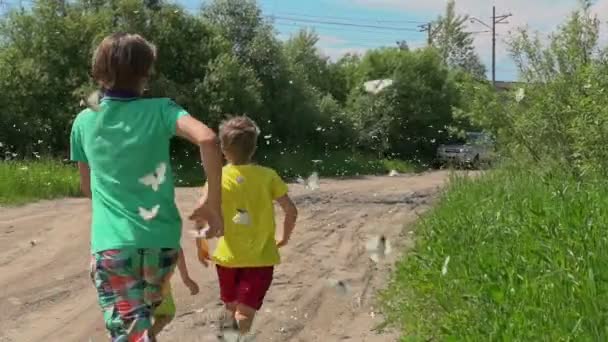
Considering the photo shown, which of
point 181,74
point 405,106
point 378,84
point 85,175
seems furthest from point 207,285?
point 405,106

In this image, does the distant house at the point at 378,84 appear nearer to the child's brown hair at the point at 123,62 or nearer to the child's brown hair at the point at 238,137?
the child's brown hair at the point at 238,137

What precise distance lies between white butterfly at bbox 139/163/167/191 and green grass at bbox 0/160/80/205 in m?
12.3

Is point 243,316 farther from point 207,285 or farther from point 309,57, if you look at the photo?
point 309,57

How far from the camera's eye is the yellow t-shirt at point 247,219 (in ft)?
15.9

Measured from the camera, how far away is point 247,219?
15.9 ft

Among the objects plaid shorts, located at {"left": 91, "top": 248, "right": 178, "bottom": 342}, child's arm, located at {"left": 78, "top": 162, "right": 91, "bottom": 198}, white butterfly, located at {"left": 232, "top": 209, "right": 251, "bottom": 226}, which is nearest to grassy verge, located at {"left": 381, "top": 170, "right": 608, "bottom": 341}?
white butterfly, located at {"left": 232, "top": 209, "right": 251, "bottom": 226}

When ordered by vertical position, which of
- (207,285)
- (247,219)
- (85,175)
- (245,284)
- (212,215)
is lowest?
(207,285)

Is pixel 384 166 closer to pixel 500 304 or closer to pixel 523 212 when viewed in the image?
pixel 523 212

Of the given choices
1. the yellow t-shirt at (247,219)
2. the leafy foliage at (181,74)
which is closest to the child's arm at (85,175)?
the yellow t-shirt at (247,219)

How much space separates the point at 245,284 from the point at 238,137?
781mm

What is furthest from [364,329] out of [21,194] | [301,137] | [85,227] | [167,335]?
[301,137]

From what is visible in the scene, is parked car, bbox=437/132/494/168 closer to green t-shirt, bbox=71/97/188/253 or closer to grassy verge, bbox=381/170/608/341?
grassy verge, bbox=381/170/608/341

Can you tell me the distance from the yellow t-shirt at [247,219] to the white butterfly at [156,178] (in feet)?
4.37

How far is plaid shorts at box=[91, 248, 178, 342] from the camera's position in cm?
343
